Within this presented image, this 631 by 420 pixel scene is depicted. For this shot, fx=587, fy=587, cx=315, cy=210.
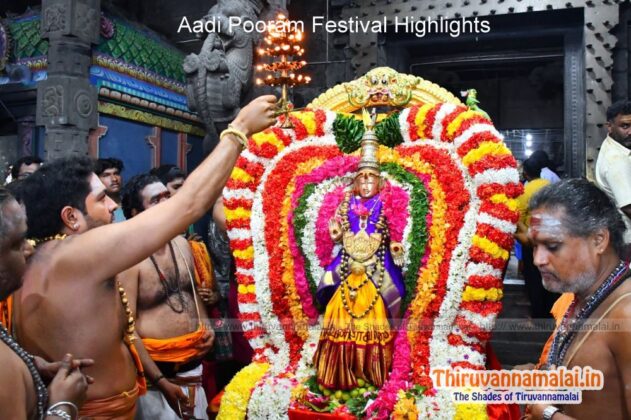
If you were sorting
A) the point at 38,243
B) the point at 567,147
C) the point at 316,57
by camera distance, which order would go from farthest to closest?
the point at 316,57 → the point at 567,147 → the point at 38,243

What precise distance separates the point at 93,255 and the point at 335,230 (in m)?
1.89

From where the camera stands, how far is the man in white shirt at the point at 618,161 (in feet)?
13.6

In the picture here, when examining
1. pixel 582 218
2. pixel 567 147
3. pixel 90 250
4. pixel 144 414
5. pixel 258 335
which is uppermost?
pixel 567 147

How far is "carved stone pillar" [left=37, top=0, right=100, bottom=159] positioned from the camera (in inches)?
259

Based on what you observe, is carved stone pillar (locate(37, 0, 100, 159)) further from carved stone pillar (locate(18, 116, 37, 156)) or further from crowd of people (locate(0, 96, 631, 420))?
crowd of people (locate(0, 96, 631, 420))

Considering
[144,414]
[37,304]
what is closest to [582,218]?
[37,304]

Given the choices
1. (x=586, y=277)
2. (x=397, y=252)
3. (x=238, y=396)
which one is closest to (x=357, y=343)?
(x=397, y=252)

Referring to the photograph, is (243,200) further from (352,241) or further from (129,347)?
(129,347)

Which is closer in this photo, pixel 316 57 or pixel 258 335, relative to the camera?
pixel 258 335

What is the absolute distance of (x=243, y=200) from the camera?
13.5 feet

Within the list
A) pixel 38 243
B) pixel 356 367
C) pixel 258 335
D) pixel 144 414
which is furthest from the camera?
pixel 258 335

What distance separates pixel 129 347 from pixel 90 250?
676 mm

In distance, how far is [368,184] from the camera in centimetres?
372

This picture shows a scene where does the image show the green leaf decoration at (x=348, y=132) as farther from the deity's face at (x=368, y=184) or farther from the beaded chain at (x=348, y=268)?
the beaded chain at (x=348, y=268)
